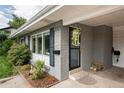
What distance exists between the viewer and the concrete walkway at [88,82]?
4.26 m

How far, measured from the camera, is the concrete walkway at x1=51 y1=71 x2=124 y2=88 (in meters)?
4.26

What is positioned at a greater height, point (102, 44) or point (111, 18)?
point (111, 18)

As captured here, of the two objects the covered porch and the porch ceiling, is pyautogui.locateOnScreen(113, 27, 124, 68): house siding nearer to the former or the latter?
the covered porch

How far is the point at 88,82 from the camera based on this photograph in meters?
4.62

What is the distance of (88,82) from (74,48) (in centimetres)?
172

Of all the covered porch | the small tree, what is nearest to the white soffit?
the covered porch


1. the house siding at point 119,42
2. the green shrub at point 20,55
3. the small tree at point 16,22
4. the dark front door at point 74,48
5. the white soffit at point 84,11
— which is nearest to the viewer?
the white soffit at point 84,11

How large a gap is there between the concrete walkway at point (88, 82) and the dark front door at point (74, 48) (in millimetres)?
588

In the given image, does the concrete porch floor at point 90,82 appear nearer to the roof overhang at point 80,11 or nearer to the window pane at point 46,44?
the window pane at point 46,44

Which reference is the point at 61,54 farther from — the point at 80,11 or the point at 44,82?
the point at 80,11

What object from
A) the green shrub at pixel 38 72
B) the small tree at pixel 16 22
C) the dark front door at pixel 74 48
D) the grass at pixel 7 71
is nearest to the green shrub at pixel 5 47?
the grass at pixel 7 71

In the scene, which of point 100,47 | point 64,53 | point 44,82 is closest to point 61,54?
point 64,53
